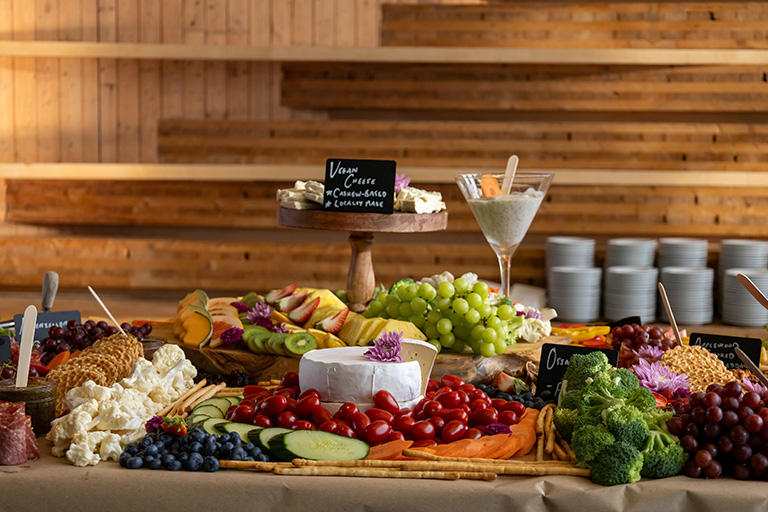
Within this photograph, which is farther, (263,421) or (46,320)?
(46,320)

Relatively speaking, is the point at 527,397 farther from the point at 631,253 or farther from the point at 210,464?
the point at 631,253

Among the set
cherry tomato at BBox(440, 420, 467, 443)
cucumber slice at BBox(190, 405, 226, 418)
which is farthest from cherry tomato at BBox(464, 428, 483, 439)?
cucumber slice at BBox(190, 405, 226, 418)

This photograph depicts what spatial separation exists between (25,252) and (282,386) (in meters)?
2.65

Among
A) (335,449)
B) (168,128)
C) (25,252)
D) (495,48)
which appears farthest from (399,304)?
(25,252)

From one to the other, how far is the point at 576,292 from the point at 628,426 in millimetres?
2200

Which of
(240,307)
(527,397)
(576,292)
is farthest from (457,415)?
(576,292)

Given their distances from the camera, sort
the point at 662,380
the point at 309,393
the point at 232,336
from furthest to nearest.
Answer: the point at 232,336 < the point at 662,380 < the point at 309,393

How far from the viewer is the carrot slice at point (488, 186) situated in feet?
6.88

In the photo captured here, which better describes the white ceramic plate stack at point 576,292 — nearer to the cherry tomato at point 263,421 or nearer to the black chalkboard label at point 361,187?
the black chalkboard label at point 361,187

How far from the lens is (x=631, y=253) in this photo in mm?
3412

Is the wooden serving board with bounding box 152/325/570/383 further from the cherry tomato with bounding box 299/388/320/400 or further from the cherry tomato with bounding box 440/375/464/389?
the cherry tomato with bounding box 299/388/320/400

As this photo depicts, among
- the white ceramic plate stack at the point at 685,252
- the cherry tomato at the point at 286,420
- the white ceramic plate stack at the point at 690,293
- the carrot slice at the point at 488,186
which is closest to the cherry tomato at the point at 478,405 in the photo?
the cherry tomato at the point at 286,420

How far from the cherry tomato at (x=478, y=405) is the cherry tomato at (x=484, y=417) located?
2 centimetres

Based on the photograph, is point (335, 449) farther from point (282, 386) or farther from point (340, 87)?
point (340, 87)
